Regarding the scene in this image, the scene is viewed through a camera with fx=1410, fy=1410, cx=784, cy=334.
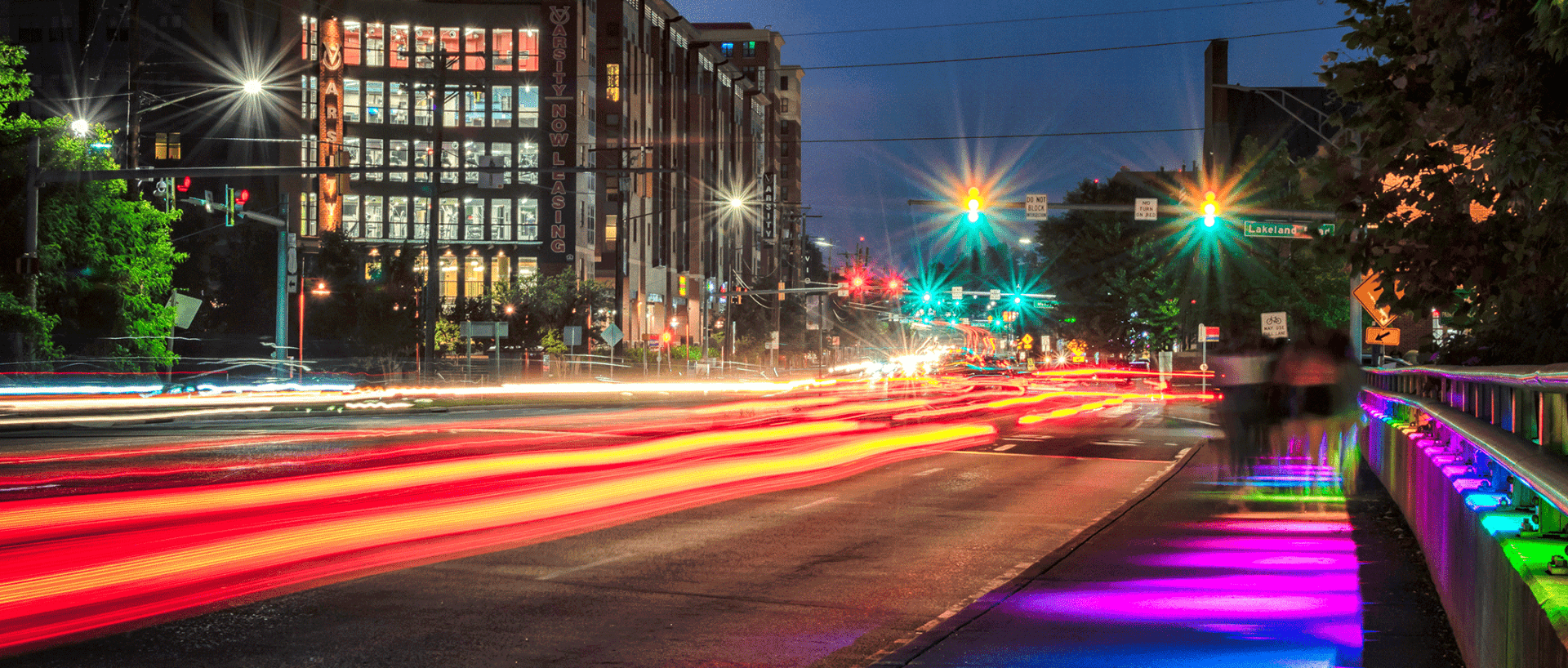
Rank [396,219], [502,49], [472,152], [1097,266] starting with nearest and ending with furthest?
[1097,266] → [396,219] → [502,49] → [472,152]

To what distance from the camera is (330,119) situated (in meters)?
73.1

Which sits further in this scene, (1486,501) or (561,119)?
(561,119)

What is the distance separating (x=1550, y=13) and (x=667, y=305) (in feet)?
292

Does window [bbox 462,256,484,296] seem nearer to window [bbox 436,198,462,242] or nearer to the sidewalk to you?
window [bbox 436,198,462,242]

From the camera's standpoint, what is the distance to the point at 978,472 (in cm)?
2047

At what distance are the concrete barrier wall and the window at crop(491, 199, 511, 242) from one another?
243 feet

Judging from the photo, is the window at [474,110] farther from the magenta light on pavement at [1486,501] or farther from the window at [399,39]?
the magenta light on pavement at [1486,501]

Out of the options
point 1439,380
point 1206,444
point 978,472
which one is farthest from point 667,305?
point 1439,380

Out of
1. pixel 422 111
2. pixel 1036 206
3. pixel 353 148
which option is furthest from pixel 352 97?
pixel 1036 206

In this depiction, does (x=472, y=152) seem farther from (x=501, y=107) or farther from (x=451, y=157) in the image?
(x=501, y=107)

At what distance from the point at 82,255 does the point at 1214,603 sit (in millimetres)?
41468

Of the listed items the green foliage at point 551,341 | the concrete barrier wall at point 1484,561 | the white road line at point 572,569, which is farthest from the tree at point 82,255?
the concrete barrier wall at point 1484,561

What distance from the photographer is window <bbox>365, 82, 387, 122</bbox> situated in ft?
267

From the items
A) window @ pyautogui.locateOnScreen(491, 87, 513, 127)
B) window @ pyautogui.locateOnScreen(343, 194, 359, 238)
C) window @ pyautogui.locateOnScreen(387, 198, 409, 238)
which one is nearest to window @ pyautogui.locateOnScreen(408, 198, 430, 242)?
window @ pyautogui.locateOnScreen(387, 198, 409, 238)
